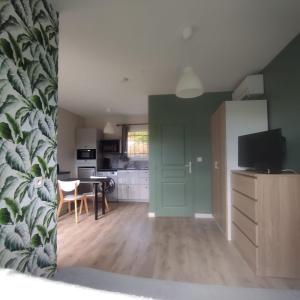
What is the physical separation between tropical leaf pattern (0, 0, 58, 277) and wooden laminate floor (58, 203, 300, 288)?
2.77ft

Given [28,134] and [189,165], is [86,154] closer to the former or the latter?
[189,165]

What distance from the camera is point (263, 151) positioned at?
245 centimetres

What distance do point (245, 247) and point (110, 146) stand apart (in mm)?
4490

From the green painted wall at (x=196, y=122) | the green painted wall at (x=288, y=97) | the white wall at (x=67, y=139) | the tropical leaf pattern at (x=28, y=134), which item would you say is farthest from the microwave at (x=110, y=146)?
the tropical leaf pattern at (x=28, y=134)

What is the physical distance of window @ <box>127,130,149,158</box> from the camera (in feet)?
20.7

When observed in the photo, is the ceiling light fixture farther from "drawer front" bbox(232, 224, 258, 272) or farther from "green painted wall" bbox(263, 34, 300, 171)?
"drawer front" bbox(232, 224, 258, 272)

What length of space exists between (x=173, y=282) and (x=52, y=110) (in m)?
1.89

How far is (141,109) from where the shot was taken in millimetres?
5719

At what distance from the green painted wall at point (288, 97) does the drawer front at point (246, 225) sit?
0.82 meters

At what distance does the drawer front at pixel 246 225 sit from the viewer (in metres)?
2.19

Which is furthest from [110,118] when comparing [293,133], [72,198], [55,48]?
[293,133]

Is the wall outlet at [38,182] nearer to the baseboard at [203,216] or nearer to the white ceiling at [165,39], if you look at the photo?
the white ceiling at [165,39]

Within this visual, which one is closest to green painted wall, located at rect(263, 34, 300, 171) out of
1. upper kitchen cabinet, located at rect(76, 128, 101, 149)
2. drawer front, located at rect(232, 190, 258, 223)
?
drawer front, located at rect(232, 190, 258, 223)

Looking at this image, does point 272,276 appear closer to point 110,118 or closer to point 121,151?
point 121,151
